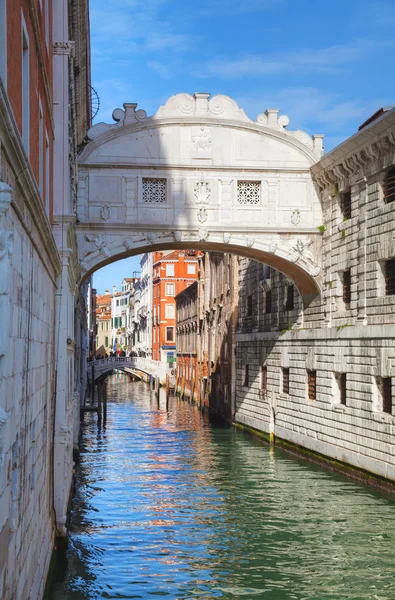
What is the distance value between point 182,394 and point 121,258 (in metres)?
28.3

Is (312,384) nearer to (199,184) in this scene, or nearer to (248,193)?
(248,193)

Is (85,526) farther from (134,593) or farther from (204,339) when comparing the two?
(204,339)

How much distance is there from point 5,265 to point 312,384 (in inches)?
651

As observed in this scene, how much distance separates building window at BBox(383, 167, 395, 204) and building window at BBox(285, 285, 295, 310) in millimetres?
6306

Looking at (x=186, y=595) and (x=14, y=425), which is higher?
(x=14, y=425)

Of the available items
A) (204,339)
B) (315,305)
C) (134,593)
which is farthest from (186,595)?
(204,339)

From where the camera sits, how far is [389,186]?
1606 cm

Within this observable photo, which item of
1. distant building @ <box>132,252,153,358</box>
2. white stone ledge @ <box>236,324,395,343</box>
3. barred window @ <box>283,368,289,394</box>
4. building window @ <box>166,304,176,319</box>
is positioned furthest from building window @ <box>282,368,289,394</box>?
distant building @ <box>132,252,153,358</box>

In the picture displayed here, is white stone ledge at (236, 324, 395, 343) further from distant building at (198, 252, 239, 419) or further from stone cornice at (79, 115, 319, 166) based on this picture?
stone cornice at (79, 115, 319, 166)

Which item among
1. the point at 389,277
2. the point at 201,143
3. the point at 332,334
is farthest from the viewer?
the point at 201,143

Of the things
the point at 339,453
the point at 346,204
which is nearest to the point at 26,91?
the point at 339,453

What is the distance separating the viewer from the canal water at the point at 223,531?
979 centimetres

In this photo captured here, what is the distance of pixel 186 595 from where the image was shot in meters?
9.40

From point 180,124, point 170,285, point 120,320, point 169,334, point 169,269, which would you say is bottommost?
point 169,334
